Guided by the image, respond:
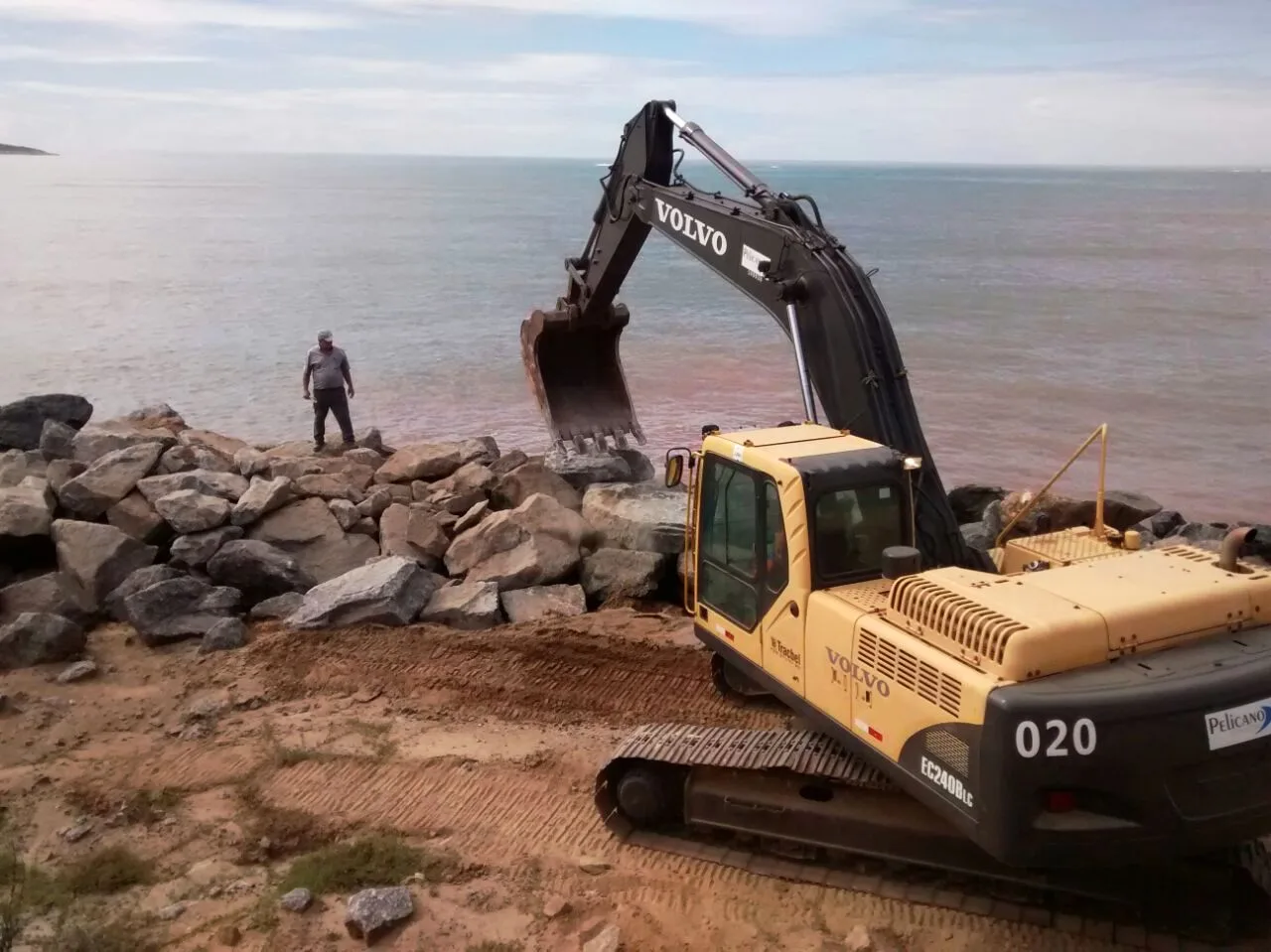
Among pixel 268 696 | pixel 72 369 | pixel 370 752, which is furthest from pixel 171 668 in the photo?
pixel 72 369

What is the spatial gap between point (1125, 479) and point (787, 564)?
1187 cm

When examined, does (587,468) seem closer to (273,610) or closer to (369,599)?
(369,599)

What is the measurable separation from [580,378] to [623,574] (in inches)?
117

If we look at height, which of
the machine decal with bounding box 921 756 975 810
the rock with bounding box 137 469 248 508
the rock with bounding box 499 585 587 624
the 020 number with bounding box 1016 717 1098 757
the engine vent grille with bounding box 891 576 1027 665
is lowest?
the rock with bounding box 499 585 587 624

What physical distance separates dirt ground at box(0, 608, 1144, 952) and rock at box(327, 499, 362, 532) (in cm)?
183

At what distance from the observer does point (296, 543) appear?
399 inches

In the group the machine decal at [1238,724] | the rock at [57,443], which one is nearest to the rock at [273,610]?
the rock at [57,443]

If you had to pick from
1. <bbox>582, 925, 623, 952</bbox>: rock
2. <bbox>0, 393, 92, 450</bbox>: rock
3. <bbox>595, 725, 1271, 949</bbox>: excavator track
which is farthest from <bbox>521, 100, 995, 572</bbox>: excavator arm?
<bbox>0, 393, 92, 450</bbox>: rock

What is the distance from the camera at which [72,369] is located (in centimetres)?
2464

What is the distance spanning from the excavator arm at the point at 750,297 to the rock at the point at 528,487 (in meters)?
0.51

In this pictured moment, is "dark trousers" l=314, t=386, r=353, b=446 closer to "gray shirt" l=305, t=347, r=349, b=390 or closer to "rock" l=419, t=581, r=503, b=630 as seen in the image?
"gray shirt" l=305, t=347, r=349, b=390

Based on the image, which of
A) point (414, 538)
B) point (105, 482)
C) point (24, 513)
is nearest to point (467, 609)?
point (414, 538)

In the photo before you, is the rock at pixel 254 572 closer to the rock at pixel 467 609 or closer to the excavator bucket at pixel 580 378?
the rock at pixel 467 609

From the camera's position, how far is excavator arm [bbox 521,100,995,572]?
677 cm
